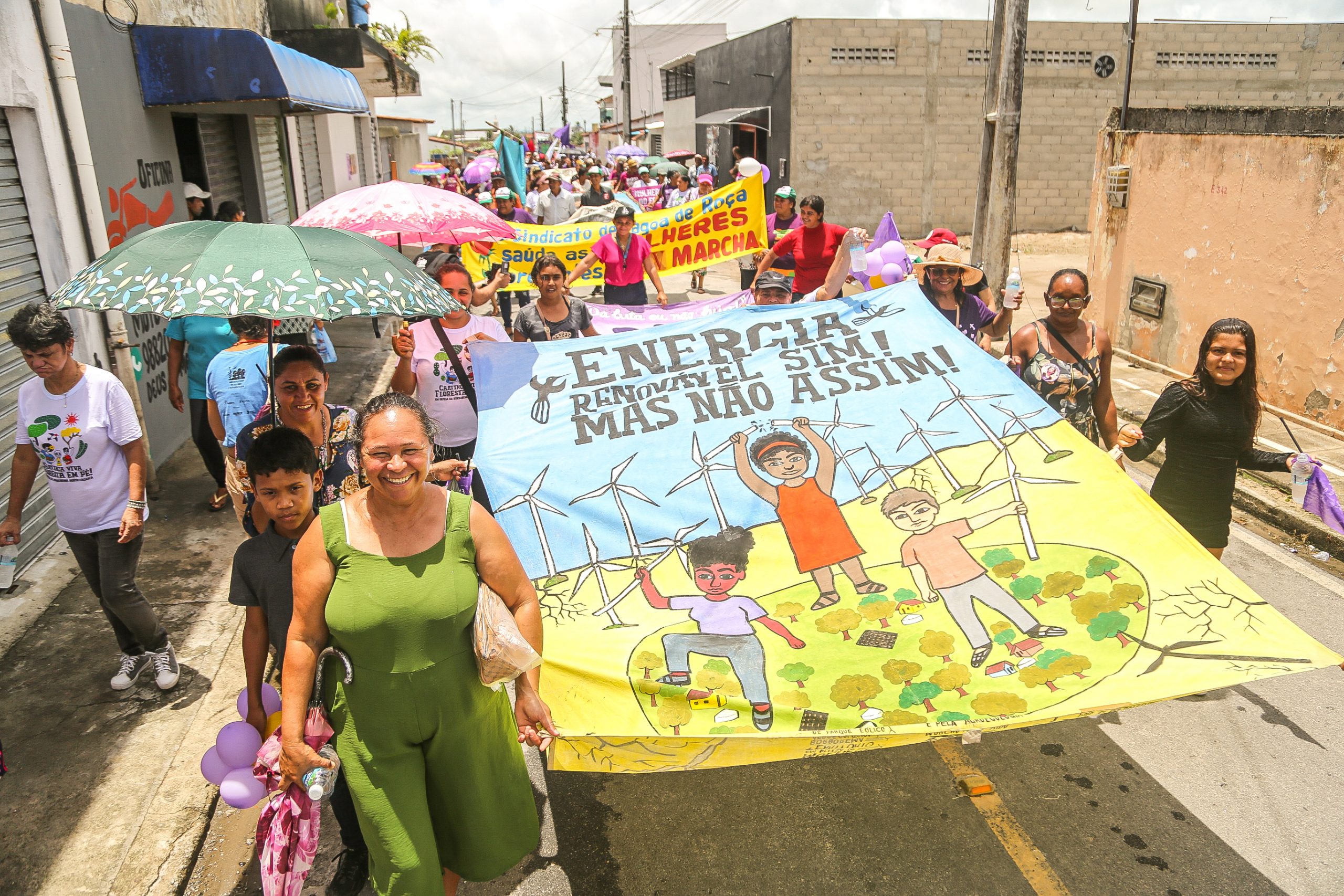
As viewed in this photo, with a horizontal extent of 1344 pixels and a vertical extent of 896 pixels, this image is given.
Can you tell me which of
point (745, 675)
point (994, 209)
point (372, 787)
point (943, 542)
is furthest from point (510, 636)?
point (994, 209)

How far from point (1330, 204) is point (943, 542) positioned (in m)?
6.65

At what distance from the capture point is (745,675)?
3.33 meters

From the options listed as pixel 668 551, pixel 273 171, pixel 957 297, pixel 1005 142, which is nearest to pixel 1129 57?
pixel 1005 142

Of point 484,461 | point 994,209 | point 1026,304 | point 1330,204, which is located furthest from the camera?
point 1026,304

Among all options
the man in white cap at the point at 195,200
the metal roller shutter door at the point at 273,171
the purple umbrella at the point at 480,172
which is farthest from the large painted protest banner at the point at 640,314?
the purple umbrella at the point at 480,172

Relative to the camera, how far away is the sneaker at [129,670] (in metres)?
4.64

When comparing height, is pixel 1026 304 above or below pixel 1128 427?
below

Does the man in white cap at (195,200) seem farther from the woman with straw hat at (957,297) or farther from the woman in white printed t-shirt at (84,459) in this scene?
the woman with straw hat at (957,297)

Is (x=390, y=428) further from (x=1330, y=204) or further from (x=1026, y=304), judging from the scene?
(x=1026, y=304)

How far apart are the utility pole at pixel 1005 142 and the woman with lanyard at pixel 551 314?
690 cm

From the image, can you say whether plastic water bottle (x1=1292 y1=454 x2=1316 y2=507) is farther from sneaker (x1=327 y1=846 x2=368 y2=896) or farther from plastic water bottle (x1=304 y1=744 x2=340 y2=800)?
sneaker (x1=327 y1=846 x2=368 y2=896)

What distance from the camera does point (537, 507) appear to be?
4062 millimetres

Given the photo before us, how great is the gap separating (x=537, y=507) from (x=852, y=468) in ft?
4.61

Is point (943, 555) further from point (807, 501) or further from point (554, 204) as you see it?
point (554, 204)
